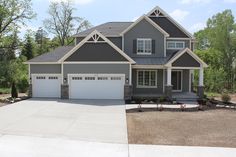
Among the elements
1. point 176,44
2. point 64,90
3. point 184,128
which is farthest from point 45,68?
point 184,128

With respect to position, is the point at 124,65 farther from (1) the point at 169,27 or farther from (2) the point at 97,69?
(1) the point at 169,27

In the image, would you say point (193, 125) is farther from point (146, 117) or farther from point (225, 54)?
point (225, 54)

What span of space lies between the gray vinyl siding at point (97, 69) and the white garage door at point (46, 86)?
134 centimetres

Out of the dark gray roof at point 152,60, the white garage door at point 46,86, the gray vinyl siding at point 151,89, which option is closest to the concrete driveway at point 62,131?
the white garage door at point 46,86

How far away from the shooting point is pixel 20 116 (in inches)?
623

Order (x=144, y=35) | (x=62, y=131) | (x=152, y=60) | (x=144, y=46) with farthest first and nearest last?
(x=144, y=46) < (x=144, y=35) < (x=152, y=60) < (x=62, y=131)

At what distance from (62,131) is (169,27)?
19317mm

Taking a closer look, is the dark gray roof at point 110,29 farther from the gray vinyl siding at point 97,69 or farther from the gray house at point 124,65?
the gray vinyl siding at point 97,69

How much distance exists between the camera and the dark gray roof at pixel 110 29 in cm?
2826

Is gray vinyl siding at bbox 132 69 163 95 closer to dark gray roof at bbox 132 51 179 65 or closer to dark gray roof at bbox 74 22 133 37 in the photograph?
dark gray roof at bbox 132 51 179 65

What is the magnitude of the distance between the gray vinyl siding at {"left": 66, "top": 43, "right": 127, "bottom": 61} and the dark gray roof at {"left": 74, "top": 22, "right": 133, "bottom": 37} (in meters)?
3.66

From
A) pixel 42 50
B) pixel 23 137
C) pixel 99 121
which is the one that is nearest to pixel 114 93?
pixel 99 121

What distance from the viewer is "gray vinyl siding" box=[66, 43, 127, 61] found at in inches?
964

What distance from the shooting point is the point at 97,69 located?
81.0 feet
